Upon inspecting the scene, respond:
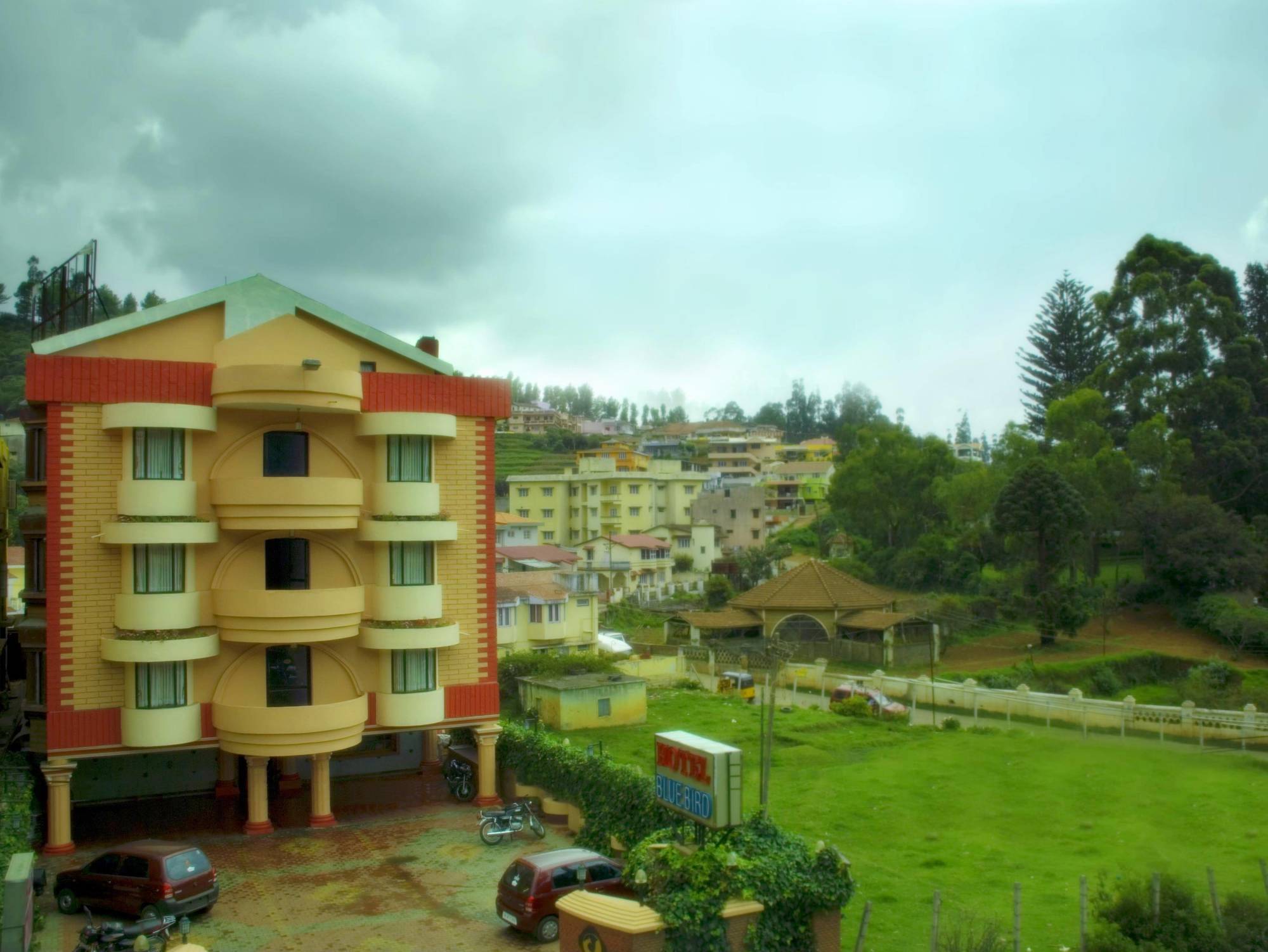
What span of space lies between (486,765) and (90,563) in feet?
30.1

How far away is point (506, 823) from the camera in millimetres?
20812

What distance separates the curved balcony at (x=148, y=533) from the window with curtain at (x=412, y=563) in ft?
13.1

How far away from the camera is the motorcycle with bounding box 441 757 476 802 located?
2422 cm

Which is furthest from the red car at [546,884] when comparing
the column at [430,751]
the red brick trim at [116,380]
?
the red brick trim at [116,380]

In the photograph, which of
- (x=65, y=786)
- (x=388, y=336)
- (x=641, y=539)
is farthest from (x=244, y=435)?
(x=641, y=539)

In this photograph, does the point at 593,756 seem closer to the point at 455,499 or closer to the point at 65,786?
the point at 455,499

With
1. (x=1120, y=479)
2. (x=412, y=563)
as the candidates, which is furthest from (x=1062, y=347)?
(x=412, y=563)

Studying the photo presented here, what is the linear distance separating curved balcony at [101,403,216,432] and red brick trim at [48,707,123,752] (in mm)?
5519

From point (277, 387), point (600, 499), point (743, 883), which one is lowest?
point (743, 883)

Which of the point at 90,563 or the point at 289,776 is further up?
the point at 90,563

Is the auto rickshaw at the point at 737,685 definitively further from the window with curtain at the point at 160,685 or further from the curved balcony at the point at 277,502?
the window with curtain at the point at 160,685

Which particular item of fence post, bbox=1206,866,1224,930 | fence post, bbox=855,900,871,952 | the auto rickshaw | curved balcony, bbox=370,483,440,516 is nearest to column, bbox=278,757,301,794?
curved balcony, bbox=370,483,440,516

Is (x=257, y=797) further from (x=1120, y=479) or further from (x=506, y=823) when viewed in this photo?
(x=1120, y=479)

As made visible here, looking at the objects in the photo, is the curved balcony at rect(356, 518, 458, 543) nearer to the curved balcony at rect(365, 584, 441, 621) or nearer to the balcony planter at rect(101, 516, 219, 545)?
the curved balcony at rect(365, 584, 441, 621)
